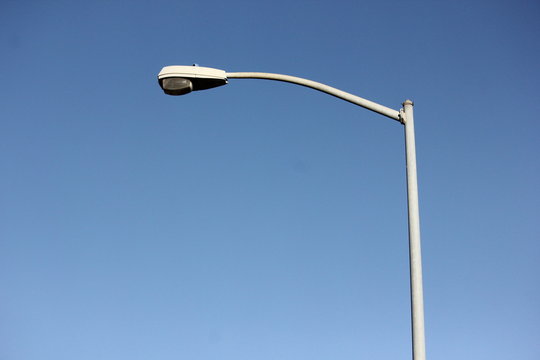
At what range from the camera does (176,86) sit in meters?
7.25

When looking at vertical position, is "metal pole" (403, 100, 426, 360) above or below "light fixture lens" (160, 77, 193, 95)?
below

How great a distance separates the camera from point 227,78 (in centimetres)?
730

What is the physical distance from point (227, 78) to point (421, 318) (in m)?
3.21

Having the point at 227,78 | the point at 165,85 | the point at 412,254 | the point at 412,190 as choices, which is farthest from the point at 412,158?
the point at 165,85

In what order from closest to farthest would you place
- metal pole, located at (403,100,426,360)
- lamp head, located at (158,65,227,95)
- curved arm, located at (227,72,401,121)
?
metal pole, located at (403,100,426,360) → curved arm, located at (227,72,401,121) → lamp head, located at (158,65,227,95)

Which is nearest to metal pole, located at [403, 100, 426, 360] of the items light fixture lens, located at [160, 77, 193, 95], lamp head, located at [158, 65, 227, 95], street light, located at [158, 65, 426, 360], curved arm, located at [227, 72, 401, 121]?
street light, located at [158, 65, 426, 360]

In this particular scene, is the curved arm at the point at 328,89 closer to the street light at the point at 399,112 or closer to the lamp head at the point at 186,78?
the street light at the point at 399,112

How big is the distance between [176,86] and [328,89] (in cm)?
161

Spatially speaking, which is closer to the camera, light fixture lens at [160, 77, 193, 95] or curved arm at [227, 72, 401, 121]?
curved arm at [227, 72, 401, 121]

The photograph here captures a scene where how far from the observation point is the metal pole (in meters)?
5.70

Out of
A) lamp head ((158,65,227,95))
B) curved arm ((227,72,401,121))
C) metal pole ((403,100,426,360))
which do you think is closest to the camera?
metal pole ((403,100,426,360))

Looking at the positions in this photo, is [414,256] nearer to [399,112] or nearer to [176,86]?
[399,112]

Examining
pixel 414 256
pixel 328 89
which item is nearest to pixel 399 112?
pixel 328 89

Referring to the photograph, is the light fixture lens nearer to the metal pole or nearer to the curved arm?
the curved arm
